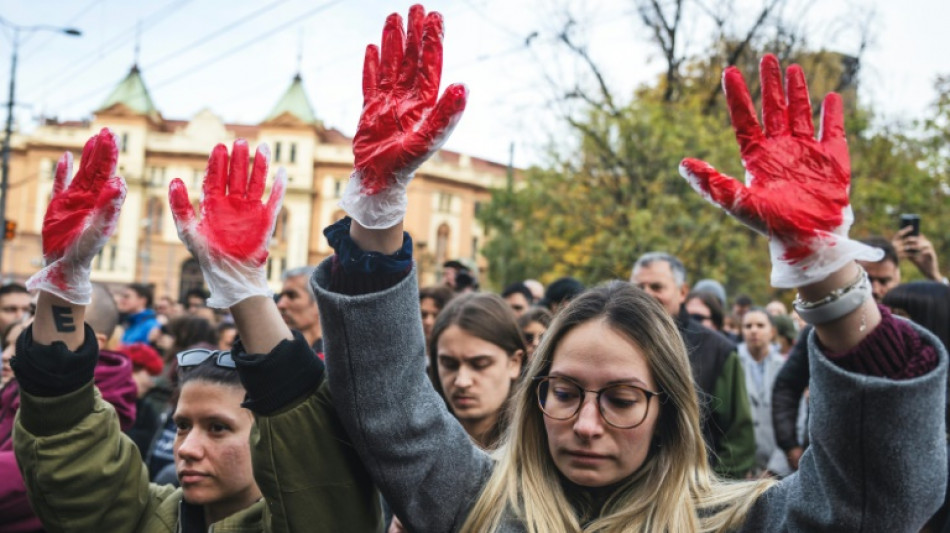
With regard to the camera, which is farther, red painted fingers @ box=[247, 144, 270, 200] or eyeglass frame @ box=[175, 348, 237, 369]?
eyeglass frame @ box=[175, 348, 237, 369]

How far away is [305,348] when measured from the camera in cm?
204

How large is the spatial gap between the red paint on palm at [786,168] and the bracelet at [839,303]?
9 cm

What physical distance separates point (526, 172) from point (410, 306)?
17.1 meters

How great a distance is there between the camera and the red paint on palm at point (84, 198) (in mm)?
2350

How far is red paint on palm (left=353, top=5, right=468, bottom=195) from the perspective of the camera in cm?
187

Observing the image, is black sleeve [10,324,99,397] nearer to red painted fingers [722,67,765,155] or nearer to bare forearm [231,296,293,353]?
bare forearm [231,296,293,353]

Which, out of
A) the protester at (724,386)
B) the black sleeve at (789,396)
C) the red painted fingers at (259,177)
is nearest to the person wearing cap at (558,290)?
the protester at (724,386)

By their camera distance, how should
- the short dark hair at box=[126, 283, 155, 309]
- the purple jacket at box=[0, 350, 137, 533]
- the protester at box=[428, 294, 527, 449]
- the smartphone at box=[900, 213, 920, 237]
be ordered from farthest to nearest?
the short dark hair at box=[126, 283, 155, 309]
the smartphone at box=[900, 213, 920, 237]
the protester at box=[428, 294, 527, 449]
the purple jacket at box=[0, 350, 137, 533]

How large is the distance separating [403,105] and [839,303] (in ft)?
3.19

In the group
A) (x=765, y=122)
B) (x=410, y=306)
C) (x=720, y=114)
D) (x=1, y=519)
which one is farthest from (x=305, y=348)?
(x=720, y=114)

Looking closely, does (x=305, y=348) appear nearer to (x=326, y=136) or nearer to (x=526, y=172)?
(x=526, y=172)

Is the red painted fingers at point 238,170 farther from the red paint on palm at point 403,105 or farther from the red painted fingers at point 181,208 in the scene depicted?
the red paint on palm at point 403,105

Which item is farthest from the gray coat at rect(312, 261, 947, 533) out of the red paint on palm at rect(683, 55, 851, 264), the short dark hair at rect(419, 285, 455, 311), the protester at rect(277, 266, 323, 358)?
the short dark hair at rect(419, 285, 455, 311)

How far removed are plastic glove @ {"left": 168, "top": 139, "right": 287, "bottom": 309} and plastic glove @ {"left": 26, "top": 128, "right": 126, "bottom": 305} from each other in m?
0.33
